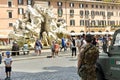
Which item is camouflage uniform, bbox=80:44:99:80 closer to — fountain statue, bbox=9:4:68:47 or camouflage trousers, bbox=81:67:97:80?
camouflage trousers, bbox=81:67:97:80

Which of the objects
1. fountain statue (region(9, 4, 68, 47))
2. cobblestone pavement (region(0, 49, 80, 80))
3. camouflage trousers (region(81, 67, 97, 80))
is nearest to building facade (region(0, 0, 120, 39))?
fountain statue (region(9, 4, 68, 47))

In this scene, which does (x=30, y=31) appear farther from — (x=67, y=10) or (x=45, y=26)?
(x=67, y=10)

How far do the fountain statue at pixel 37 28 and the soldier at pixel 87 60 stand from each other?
104 ft

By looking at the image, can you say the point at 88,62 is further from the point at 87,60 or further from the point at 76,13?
the point at 76,13

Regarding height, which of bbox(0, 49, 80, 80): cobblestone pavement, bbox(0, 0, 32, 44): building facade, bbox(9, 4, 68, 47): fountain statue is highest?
bbox(0, 0, 32, 44): building facade

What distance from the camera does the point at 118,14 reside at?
114938 mm

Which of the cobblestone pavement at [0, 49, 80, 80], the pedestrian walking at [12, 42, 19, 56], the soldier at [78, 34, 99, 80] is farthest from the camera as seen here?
the pedestrian walking at [12, 42, 19, 56]

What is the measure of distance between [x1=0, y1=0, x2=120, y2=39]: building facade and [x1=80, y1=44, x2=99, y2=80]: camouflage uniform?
77873 millimetres

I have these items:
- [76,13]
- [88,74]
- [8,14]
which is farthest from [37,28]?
[76,13]

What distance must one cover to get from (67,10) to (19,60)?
7010 cm

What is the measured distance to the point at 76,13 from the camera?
331ft

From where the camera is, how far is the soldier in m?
9.43

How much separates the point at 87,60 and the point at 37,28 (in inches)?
1324

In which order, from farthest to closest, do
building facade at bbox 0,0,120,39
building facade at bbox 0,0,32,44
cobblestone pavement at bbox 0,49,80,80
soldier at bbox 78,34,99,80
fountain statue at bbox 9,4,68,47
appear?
1. building facade at bbox 0,0,120,39
2. building facade at bbox 0,0,32,44
3. fountain statue at bbox 9,4,68,47
4. cobblestone pavement at bbox 0,49,80,80
5. soldier at bbox 78,34,99,80
